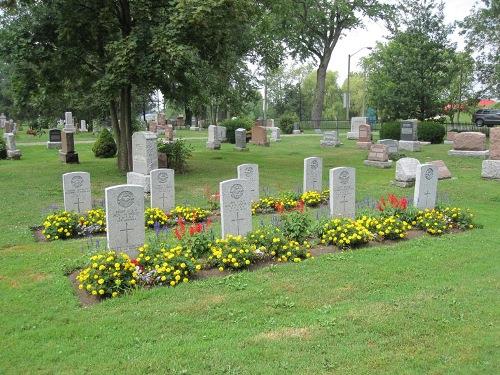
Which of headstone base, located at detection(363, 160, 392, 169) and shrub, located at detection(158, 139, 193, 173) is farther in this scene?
headstone base, located at detection(363, 160, 392, 169)

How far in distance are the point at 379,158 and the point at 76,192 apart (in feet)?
43.8

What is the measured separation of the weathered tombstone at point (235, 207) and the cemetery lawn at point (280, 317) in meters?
1.44

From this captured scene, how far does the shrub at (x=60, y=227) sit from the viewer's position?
9.65 metres

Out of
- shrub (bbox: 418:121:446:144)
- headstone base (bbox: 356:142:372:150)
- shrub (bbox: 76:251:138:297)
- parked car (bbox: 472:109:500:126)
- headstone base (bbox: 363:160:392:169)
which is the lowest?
shrub (bbox: 76:251:138:297)

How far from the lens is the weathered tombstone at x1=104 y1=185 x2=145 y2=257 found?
24.8 ft

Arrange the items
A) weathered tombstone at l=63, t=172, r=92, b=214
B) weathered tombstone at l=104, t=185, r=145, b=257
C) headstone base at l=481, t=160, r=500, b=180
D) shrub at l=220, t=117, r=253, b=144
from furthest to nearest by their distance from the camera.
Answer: shrub at l=220, t=117, r=253, b=144 < headstone base at l=481, t=160, r=500, b=180 < weathered tombstone at l=63, t=172, r=92, b=214 < weathered tombstone at l=104, t=185, r=145, b=257

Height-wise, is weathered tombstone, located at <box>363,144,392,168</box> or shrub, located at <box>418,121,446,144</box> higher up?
shrub, located at <box>418,121,446,144</box>

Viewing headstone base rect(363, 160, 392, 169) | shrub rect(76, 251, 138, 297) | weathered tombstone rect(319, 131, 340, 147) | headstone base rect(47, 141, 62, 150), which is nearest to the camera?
shrub rect(76, 251, 138, 297)

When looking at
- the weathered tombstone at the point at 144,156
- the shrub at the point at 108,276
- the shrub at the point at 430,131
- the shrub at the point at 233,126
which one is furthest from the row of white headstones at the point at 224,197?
the shrub at the point at 233,126

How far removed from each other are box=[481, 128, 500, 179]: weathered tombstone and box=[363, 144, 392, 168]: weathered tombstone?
411cm

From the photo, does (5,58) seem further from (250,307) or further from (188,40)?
(250,307)

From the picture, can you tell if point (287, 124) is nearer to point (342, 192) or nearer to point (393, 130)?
point (393, 130)

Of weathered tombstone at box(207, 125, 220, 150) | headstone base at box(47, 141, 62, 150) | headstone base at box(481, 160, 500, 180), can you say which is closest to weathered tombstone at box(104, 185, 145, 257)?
headstone base at box(481, 160, 500, 180)

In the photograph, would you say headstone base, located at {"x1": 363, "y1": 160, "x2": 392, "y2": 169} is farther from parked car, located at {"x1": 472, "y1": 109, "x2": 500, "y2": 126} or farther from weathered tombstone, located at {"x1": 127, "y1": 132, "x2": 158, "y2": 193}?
parked car, located at {"x1": 472, "y1": 109, "x2": 500, "y2": 126}
